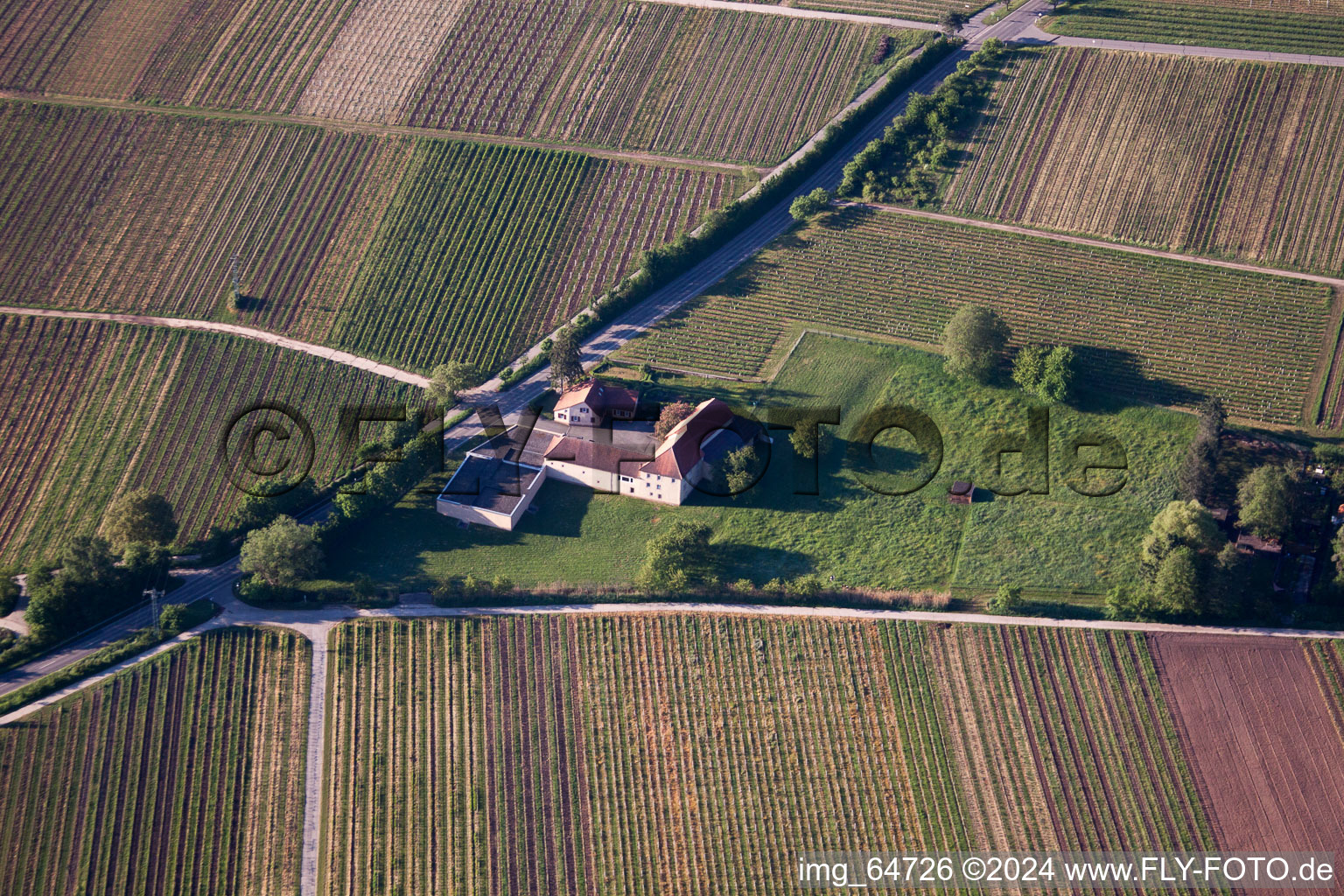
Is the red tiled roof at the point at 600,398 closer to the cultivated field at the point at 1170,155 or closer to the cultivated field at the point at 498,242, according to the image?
the cultivated field at the point at 498,242

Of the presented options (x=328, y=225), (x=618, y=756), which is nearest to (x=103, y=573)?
(x=618, y=756)

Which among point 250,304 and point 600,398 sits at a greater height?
point 250,304

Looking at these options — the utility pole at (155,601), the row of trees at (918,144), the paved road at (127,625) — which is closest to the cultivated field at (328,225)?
the row of trees at (918,144)

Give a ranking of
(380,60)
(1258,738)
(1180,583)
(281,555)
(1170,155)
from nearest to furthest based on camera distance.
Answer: (1258,738)
(1180,583)
(281,555)
(1170,155)
(380,60)

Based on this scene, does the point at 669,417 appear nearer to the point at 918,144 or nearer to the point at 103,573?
the point at 103,573

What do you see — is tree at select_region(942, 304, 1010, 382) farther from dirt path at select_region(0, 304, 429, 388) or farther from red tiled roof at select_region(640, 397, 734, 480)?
dirt path at select_region(0, 304, 429, 388)

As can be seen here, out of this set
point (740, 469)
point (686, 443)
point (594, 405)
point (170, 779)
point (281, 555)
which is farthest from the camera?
point (594, 405)
